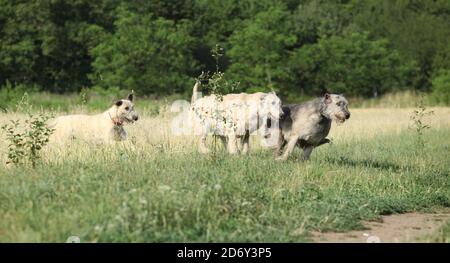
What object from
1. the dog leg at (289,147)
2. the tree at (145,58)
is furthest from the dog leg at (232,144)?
the tree at (145,58)

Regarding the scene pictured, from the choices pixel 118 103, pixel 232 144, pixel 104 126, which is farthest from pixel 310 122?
pixel 104 126

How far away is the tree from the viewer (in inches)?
2051

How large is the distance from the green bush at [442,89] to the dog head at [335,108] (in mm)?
37469

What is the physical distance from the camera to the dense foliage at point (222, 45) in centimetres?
5350

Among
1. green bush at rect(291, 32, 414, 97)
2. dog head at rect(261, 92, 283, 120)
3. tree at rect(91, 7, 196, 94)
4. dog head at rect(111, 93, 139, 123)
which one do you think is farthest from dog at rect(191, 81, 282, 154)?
green bush at rect(291, 32, 414, 97)

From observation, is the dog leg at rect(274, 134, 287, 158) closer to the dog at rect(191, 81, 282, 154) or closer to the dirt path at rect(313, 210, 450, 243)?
the dog at rect(191, 81, 282, 154)

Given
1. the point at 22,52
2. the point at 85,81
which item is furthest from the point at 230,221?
the point at 85,81

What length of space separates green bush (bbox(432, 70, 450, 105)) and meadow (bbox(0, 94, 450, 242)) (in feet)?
123

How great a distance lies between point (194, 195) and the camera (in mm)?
8547

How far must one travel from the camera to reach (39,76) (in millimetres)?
57844

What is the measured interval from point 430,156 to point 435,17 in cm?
5530

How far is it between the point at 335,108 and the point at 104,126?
5.81m
